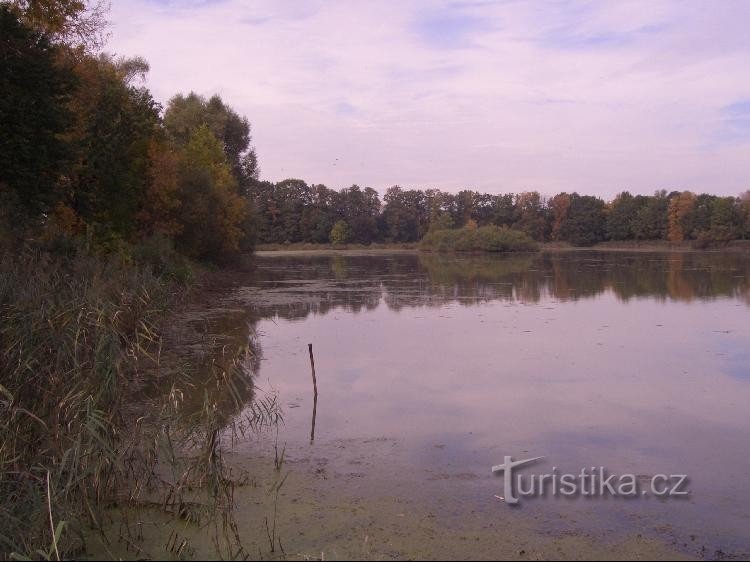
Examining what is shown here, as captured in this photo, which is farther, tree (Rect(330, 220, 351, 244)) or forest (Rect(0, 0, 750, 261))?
tree (Rect(330, 220, 351, 244))

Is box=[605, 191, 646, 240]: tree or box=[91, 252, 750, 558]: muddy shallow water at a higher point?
box=[605, 191, 646, 240]: tree

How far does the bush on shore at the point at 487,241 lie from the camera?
5597 cm

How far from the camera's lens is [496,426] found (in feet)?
23.0

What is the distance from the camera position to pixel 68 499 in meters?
4.46

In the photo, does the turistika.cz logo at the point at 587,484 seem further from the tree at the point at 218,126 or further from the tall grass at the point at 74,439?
the tree at the point at 218,126

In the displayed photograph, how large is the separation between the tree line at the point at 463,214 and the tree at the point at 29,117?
52503 millimetres

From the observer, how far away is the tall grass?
13.4ft

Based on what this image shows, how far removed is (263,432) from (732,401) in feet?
16.8

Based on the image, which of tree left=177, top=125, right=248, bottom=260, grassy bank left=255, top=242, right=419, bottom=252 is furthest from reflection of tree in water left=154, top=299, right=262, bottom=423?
grassy bank left=255, top=242, right=419, bottom=252

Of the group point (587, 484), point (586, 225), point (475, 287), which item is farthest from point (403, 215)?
point (587, 484)

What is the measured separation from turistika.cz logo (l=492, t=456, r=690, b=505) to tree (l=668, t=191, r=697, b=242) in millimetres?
63258

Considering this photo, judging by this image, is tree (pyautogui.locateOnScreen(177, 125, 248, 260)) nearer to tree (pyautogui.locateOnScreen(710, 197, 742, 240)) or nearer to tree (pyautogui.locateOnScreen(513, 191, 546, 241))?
tree (pyautogui.locateOnScreen(710, 197, 742, 240))

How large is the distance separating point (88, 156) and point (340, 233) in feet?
181

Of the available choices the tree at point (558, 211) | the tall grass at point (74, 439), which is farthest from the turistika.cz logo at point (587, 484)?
the tree at point (558, 211)
